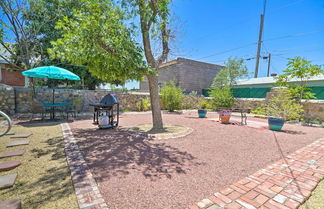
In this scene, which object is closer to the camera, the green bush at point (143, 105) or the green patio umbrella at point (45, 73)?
the green patio umbrella at point (45, 73)

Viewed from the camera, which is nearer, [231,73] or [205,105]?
[205,105]

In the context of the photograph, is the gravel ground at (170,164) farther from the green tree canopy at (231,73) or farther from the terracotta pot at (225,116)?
the green tree canopy at (231,73)

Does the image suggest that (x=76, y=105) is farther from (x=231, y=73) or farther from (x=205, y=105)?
(x=231, y=73)

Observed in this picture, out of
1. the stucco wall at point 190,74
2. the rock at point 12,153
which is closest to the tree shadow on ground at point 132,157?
the rock at point 12,153

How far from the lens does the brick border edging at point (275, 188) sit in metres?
1.72

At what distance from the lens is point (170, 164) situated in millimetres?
2723

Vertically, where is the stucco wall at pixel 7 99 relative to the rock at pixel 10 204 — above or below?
above

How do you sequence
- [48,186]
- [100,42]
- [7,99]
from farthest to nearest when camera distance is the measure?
[7,99]
[100,42]
[48,186]

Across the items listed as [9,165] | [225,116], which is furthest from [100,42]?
[225,116]

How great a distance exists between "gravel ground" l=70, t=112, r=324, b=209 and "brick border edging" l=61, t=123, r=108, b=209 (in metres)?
0.09

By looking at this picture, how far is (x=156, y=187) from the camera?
6.61 ft

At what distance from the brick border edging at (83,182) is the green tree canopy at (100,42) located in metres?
2.40

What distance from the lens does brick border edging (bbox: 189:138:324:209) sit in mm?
1719

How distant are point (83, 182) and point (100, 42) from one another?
3416 millimetres
